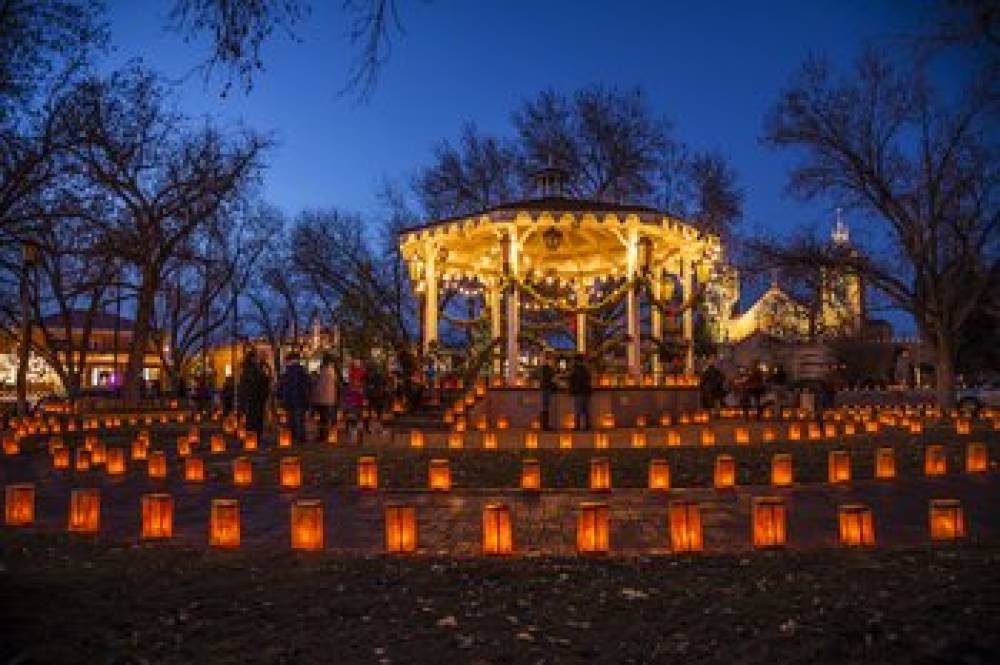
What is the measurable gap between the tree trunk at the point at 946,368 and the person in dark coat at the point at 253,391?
20.8 meters

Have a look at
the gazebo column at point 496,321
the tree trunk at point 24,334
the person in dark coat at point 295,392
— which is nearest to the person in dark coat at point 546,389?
the gazebo column at point 496,321

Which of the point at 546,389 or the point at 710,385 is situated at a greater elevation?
the point at 710,385

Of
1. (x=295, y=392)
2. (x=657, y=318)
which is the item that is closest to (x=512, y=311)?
(x=657, y=318)

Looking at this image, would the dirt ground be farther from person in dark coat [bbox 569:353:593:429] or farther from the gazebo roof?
the gazebo roof

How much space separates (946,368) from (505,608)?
26.9 m

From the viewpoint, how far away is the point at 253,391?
19.9m

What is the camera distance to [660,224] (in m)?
24.0

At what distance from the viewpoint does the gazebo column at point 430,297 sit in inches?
1016

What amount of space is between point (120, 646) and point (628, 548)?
4.14 metres

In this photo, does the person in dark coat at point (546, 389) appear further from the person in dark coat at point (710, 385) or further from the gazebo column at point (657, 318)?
the person in dark coat at point (710, 385)

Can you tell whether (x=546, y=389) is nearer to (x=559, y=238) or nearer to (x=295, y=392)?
(x=559, y=238)

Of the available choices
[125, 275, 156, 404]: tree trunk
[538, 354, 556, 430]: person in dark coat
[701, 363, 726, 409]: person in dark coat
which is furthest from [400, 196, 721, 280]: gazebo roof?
[125, 275, 156, 404]: tree trunk

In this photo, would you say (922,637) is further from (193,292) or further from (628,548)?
(193,292)

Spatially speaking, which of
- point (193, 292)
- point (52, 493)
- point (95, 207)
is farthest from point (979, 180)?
point (193, 292)
